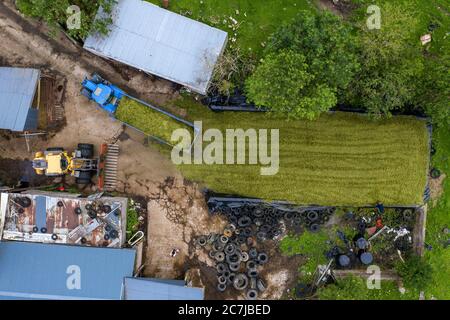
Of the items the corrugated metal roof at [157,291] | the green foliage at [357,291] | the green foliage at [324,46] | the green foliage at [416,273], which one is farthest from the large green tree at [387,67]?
the corrugated metal roof at [157,291]

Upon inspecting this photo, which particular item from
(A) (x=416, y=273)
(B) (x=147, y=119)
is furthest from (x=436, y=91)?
(B) (x=147, y=119)

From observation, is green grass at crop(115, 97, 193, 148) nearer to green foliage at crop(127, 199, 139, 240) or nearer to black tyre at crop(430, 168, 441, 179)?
green foliage at crop(127, 199, 139, 240)

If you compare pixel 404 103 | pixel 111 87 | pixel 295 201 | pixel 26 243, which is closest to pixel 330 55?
pixel 404 103

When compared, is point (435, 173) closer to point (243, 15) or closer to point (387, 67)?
point (387, 67)

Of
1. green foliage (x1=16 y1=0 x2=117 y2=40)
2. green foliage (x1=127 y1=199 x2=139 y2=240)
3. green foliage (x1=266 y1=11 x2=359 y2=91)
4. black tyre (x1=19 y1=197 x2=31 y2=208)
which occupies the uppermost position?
green foliage (x1=16 y1=0 x2=117 y2=40)

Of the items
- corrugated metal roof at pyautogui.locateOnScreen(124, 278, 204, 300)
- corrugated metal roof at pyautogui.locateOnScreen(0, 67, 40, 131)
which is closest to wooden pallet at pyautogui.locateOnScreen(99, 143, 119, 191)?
corrugated metal roof at pyautogui.locateOnScreen(0, 67, 40, 131)
